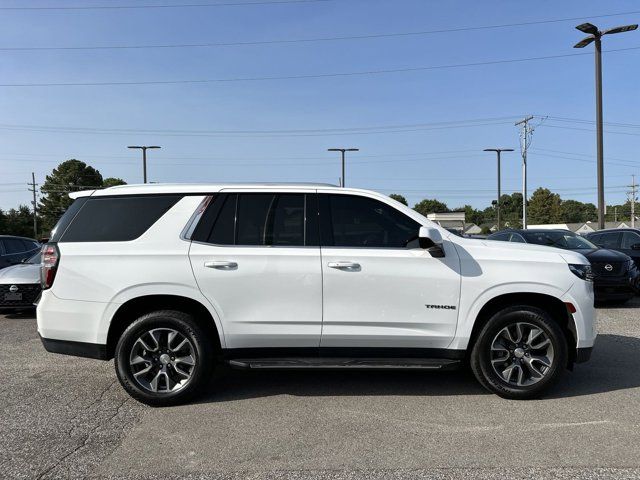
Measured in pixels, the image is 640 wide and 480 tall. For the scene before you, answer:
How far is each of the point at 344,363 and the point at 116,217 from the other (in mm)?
2501

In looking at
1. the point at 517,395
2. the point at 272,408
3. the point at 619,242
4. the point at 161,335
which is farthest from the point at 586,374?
the point at 619,242

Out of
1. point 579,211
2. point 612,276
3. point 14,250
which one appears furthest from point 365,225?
point 579,211

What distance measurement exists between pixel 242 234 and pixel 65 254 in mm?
1603

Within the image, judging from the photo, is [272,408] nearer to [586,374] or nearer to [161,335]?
[161,335]

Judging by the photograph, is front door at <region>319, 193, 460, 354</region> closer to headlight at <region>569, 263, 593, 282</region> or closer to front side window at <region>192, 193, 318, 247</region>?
front side window at <region>192, 193, 318, 247</region>

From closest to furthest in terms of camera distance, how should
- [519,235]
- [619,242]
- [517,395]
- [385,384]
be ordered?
[517,395]
[385,384]
[519,235]
[619,242]

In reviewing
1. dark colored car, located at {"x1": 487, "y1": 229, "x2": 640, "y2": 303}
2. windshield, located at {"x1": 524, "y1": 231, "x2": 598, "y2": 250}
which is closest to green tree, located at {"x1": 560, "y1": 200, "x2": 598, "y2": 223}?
windshield, located at {"x1": 524, "y1": 231, "x2": 598, "y2": 250}

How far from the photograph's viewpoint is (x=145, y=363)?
15.3 feet

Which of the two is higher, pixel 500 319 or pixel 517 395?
pixel 500 319

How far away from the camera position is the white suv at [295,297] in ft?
15.0

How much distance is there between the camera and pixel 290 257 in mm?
4602

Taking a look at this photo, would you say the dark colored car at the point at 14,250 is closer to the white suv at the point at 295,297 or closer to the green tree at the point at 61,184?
the white suv at the point at 295,297

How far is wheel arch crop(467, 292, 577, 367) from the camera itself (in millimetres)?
4746

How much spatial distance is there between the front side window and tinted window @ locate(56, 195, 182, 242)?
1.46ft
